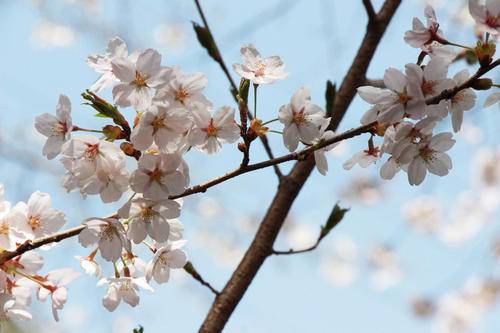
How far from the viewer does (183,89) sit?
0.85 metres

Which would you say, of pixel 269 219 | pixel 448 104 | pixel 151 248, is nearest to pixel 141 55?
pixel 151 248

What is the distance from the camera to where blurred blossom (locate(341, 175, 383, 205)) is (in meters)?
8.55

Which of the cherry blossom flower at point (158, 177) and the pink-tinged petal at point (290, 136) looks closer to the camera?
the cherry blossom flower at point (158, 177)

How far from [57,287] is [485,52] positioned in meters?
1.02

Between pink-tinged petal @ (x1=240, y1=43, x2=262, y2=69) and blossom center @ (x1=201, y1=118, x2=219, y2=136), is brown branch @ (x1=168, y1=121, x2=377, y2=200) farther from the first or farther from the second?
pink-tinged petal @ (x1=240, y1=43, x2=262, y2=69)

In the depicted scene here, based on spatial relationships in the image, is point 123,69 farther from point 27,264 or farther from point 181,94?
point 27,264

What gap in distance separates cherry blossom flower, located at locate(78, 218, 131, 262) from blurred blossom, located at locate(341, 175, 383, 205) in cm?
794

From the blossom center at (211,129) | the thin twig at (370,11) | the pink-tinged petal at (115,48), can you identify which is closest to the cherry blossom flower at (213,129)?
the blossom center at (211,129)

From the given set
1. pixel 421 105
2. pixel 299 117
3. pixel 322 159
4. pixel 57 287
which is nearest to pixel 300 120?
pixel 299 117

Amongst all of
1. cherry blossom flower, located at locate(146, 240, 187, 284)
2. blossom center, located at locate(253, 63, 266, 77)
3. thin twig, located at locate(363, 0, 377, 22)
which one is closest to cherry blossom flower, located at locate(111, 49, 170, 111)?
blossom center, located at locate(253, 63, 266, 77)

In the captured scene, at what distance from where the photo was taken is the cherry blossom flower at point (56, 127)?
2.99ft

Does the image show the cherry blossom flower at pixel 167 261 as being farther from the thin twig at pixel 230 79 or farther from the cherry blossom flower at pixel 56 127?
the thin twig at pixel 230 79

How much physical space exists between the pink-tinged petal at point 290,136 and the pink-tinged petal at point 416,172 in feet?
0.77

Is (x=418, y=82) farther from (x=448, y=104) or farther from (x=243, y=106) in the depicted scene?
(x=243, y=106)
